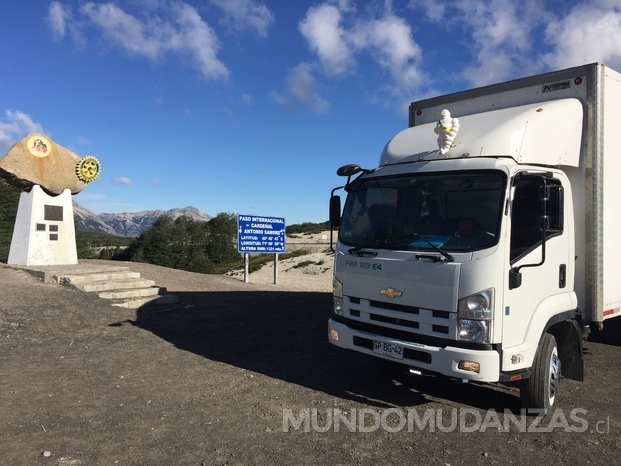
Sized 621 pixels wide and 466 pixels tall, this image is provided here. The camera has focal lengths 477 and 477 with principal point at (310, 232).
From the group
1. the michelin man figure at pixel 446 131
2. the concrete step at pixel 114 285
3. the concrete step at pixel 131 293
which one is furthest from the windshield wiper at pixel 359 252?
the concrete step at pixel 114 285

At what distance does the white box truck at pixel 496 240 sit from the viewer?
4531mm

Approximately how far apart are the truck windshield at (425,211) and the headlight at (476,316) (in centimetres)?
48

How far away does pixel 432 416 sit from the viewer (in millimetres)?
5082

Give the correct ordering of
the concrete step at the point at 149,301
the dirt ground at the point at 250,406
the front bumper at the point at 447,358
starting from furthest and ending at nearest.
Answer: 1. the concrete step at the point at 149,301
2. the front bumper at the point at 447,358
3. the dirt ground at the point at 250,406

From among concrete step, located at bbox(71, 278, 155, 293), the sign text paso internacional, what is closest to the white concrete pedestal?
concrete step, located at bbox(71, 278, 155, 293)

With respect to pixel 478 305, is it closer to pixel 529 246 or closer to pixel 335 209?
pixel 529 246

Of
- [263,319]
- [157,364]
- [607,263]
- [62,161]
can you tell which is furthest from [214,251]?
[607,263]

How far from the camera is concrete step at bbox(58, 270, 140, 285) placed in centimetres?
1149

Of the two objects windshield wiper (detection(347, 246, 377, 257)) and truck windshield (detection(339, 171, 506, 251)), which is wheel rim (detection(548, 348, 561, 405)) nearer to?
truck windshield (detection(339, 171, 506, 251))

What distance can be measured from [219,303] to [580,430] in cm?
918

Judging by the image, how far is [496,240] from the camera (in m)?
4.49

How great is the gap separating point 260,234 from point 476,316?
13832mm

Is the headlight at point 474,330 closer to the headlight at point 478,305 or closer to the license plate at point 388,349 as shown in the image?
the headlight at point 478,305

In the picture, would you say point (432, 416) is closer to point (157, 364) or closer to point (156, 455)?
point (156, 455)
